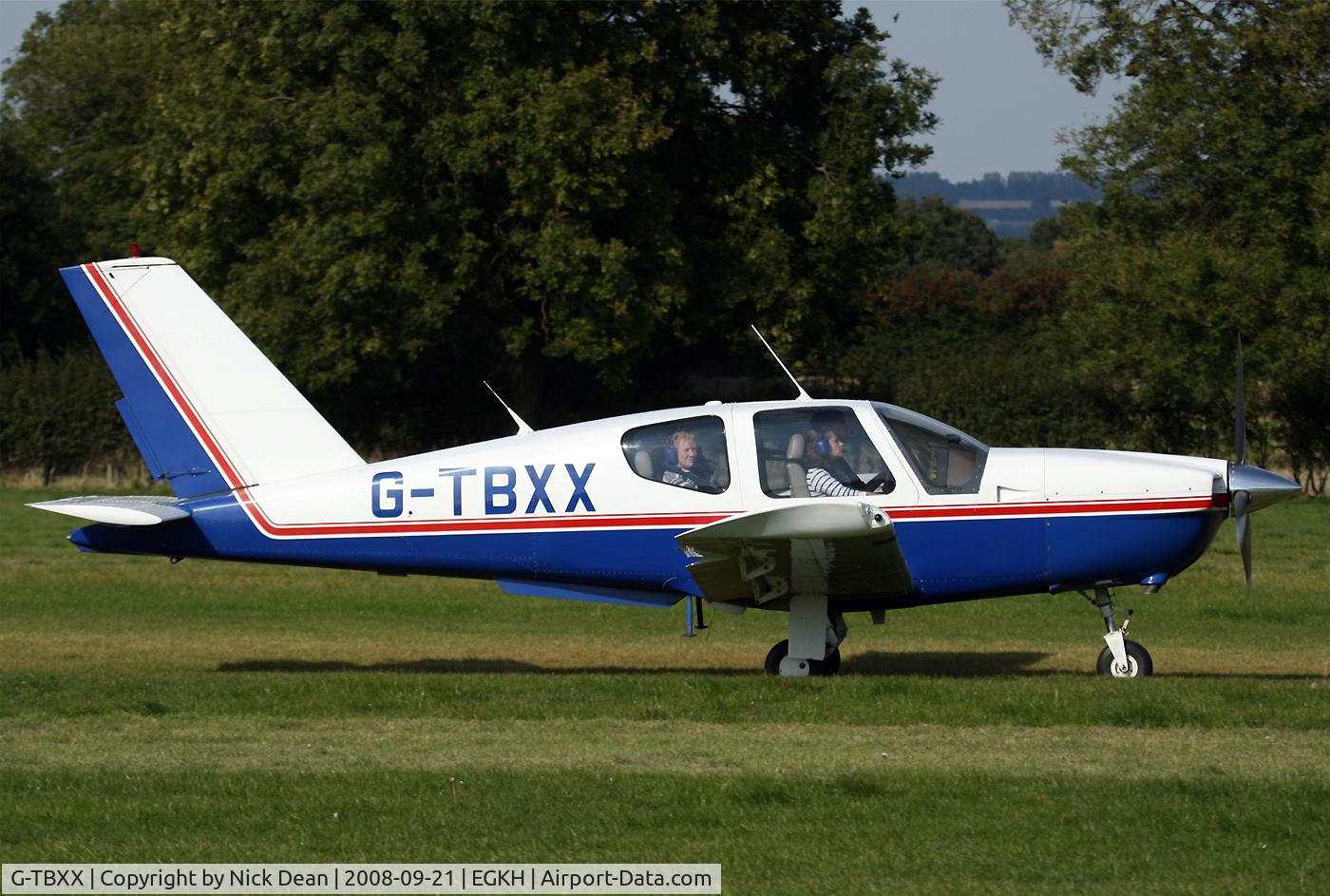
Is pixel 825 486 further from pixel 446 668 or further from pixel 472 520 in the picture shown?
pixel 446 668

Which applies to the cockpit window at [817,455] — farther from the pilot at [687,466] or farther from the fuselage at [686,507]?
the pilot at [687,466]

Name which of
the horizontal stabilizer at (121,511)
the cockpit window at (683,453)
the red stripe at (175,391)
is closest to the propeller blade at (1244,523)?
the cockpit window at (683,453)

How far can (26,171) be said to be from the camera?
42000 millimetres

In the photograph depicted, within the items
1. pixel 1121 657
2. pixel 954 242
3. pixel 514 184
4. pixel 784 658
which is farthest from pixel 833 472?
pixel 954 242

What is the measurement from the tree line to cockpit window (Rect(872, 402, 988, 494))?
15.9 metres

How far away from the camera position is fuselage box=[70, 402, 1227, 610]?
9.97 meters

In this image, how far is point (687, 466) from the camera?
33.3ft

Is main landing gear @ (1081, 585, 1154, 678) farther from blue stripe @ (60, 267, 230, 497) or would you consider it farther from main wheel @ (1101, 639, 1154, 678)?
blue stripe @ (60, 267, 230, 497)

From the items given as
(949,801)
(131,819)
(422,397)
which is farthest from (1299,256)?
(131,819)

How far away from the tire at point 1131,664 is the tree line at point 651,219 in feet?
53.1

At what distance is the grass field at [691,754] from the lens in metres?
6.01

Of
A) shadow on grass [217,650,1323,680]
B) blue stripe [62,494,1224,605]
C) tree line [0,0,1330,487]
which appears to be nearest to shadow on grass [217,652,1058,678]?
shadow on grass [217,650,1323,680]

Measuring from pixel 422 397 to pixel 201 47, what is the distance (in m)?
7.68

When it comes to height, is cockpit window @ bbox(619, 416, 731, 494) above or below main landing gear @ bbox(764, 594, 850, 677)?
above
